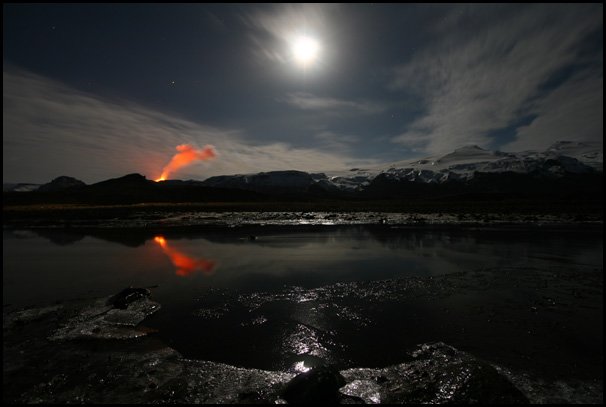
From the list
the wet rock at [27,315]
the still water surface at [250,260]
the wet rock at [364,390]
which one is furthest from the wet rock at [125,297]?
the wet rock at [364,390]

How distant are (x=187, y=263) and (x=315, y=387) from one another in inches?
560

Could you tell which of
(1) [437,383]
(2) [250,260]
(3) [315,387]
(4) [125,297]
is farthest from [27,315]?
(1) [437,383]

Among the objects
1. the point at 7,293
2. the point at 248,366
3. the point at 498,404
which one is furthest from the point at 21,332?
the point at 498,404

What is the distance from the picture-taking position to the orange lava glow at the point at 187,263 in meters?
16.5

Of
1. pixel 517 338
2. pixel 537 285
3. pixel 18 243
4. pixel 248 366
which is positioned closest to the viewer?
pixel 248 366

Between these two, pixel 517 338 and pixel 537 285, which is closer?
pixel 517 338

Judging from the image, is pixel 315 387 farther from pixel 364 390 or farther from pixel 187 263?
pixel 187 263

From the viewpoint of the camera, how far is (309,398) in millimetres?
5820

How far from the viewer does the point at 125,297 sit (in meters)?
11.4

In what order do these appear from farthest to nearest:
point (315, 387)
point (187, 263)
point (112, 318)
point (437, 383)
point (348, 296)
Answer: point (187, 263)
point (348, 296)
point (112, 318)
point (437, 383)
point (315, 387)

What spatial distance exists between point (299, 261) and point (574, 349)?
12.8 metres

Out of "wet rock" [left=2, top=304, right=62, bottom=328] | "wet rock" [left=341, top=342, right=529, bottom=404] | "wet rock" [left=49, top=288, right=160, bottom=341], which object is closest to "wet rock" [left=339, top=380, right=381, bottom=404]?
"wet rock" [left=341, top=342, right=529, bottom=404]

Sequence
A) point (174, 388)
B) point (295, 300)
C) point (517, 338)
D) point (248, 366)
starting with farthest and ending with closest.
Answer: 1. point (295, 300)
2. point (517, 338)
3. point (248, 366)
4. point (174, 388)

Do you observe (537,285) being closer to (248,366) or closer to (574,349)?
(574,349)
